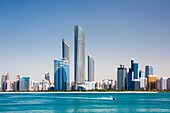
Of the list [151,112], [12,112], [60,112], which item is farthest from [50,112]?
[151,112]

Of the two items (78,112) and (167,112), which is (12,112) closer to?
(78,112)

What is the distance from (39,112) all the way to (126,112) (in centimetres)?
1416

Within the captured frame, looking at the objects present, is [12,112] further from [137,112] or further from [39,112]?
[137,112]

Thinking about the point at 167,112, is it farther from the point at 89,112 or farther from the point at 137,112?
the point at 89,112

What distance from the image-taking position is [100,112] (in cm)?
5872

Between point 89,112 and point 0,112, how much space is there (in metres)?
14.5

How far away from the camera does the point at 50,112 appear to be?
6006cm

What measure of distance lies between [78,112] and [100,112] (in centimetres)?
444

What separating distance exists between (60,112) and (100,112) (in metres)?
7.06

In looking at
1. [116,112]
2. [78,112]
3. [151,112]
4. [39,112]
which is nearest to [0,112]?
[39,112]

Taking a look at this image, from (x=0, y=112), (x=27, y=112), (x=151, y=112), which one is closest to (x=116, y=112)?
(x=151, y=112)

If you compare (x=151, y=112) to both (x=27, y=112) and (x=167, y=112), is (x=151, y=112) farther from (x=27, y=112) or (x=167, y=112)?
(x=27, y=112)

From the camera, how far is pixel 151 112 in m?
59.9

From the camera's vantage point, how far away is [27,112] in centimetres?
5991
